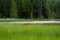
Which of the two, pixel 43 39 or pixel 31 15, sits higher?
pixel 43 39

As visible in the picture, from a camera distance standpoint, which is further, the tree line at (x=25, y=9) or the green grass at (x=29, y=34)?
the tree line at (x=25, y=9)

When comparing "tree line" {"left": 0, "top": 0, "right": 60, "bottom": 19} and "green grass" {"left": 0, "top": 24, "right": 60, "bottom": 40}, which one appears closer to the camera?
"green grass" {"left": 0, "top": 24, "right": 60, "bottom": 40}

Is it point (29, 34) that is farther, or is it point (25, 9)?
point (25, 9)

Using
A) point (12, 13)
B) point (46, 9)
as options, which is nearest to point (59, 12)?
point (46, 9)

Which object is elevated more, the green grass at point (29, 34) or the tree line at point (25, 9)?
the green grass at point (29, 34)

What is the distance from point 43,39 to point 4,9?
102ft

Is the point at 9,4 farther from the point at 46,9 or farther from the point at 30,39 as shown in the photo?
the point at 30,39

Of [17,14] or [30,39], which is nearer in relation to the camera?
[30,39]

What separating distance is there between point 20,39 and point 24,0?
3192 cm

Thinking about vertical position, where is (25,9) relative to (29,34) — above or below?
below

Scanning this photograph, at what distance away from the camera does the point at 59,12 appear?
3981 cm

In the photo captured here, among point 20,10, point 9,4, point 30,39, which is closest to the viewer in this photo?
point 30,39

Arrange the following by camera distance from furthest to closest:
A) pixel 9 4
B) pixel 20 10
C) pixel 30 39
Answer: pixel 20 10, pixel 9 4, pixel 30 39

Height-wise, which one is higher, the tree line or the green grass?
the green grass
